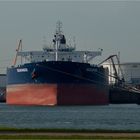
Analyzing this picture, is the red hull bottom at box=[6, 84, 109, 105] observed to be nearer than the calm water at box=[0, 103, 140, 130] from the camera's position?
No

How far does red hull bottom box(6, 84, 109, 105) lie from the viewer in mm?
80000

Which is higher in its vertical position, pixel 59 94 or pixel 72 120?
pixel 59 94

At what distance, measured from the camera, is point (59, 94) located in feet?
261

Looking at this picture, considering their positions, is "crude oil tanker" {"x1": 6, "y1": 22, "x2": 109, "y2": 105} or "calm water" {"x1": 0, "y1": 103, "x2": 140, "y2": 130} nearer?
"calm water" {"x1": 0, "y1": 103, "x2": 140, "y2": 130}

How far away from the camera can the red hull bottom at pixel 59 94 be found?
262 ft

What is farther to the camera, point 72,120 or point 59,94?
point 59,94

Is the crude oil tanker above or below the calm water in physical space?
above

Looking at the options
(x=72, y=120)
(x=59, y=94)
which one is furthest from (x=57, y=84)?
(x=72, y=120)

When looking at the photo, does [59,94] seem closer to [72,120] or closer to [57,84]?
[57,84]

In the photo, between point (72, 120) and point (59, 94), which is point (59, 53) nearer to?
point (59, 94)

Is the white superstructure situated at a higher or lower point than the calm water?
higher

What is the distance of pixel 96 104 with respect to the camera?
83.9 metres
